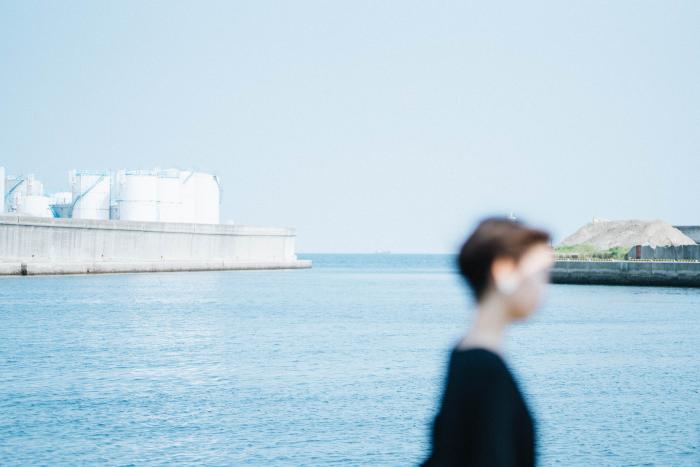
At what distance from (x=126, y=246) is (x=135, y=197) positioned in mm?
7725

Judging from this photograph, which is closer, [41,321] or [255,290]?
[41,321]

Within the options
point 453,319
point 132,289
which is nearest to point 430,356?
point 453,319

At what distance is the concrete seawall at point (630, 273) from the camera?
228ft

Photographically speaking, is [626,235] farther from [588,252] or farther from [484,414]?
[484,414]

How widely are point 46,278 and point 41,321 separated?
40.8 metres

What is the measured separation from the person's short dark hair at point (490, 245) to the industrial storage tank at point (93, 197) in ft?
311

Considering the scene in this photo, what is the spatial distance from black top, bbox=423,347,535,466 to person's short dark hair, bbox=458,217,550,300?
268 mm

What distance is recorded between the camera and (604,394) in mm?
19969

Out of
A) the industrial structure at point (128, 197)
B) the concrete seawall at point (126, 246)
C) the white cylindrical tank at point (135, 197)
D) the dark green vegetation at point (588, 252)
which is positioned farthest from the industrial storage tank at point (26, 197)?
the dark green vegetation at point (588, 252)

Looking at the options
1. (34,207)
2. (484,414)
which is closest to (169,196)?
(34,207)

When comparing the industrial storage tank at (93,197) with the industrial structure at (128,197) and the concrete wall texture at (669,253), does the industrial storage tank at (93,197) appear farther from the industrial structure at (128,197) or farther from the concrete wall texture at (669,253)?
the concrete wall texture at (669,253)

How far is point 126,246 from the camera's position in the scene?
8569cm

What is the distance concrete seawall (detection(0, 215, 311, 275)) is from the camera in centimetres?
7431

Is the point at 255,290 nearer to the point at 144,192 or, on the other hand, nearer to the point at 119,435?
the point at 144,192
